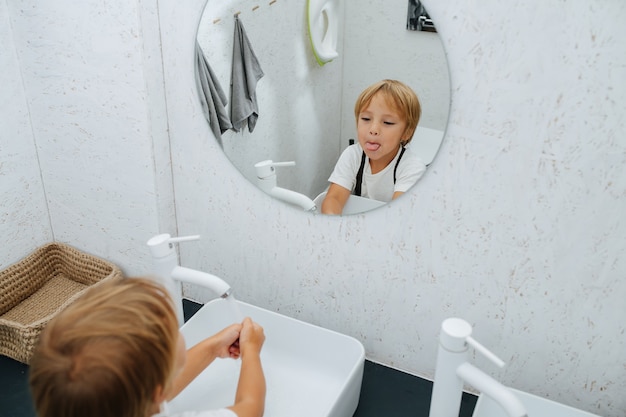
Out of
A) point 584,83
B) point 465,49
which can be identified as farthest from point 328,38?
point 584,83

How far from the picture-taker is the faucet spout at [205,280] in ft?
3.32

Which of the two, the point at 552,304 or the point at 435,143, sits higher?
the point at 435,143

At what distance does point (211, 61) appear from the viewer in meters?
1.09

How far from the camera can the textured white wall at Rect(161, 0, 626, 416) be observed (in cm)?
83

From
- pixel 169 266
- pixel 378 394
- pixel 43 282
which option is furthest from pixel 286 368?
pixel 43 282

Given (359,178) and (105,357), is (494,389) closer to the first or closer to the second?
(359,178)

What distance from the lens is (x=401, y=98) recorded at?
3.08ft

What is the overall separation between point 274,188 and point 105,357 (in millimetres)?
560

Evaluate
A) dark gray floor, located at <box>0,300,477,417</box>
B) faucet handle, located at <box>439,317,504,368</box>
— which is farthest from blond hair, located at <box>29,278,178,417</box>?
dark gray floor, located at <box>0,300,477,417</box>

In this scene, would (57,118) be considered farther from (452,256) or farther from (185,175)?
(452,256)

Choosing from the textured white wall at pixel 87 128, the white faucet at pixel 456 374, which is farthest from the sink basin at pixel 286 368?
the textured white wall at pixel 87 128

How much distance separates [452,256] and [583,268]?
0.22 metres

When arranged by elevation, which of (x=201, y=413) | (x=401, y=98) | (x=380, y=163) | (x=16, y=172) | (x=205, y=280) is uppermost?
(x=401, y=98)

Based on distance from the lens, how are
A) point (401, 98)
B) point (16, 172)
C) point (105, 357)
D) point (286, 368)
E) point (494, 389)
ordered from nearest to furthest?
point (105, 357) → point (494, 389) → point (401, 98) → point (286, 368) → point (16, 172)
